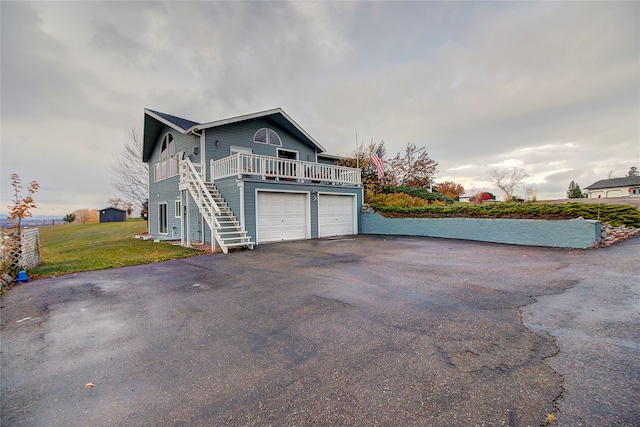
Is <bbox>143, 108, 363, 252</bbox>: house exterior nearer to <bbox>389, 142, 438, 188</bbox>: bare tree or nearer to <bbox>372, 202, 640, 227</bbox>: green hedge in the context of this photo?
<bbox>372, 202, 640, 227</bbox>: green hedge

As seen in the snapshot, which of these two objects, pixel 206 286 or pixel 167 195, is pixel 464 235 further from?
pixel 167 195

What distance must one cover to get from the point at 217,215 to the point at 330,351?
9.83 metres

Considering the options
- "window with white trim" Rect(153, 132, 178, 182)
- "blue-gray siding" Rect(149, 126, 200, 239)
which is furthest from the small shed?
Result: "window with white trim" Rect(153, 132, 178, 182)

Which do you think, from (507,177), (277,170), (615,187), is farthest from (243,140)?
(615,187)

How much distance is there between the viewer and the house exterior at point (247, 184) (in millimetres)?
11211

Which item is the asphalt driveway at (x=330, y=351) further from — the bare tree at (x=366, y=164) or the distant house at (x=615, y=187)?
the distant house at (x=615, y=187)

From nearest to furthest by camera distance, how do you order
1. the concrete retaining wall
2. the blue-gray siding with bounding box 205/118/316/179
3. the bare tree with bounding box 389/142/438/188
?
1. the concrete retaining wall
2. the blue-gray siding with bounding box 205/118/316/179
3. the bare tree with bounding box 389/142/438/188

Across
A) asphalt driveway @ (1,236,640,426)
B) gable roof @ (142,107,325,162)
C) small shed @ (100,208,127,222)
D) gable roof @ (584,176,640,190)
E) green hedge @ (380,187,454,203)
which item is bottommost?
asphalt driveway @ (1,236,640,426)

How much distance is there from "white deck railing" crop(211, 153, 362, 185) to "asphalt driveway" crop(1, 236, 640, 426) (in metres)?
6.72

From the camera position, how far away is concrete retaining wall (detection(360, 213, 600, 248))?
8664mm

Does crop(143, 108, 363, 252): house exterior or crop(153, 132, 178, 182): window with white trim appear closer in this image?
crop(143, 108, 363, 252): house exterior

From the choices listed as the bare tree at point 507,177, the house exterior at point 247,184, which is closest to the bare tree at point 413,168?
the house exterior at point 247,184

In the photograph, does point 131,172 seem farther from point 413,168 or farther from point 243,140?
point 413,168

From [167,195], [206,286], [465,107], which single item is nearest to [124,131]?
[167,195]
